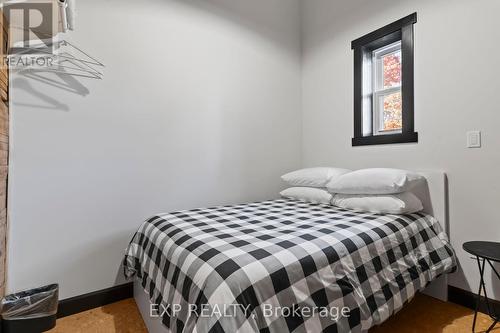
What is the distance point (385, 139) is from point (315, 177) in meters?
0.71

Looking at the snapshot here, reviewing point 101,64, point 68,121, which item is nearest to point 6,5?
point 101,64

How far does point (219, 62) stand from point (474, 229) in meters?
2.46

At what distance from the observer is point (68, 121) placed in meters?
1.75

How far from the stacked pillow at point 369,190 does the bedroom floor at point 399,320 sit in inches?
27.0

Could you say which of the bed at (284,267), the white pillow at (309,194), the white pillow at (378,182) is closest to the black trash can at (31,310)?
the bed at (284,267)

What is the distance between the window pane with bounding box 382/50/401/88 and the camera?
234 centimetres

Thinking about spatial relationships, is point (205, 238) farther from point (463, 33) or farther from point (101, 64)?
point (463, 33)

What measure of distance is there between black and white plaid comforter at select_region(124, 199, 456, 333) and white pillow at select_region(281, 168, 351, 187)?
0.48 m

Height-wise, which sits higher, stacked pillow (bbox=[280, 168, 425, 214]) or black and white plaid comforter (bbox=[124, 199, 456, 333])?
stacked pillow (bbox=[280, 168, 425, 214])

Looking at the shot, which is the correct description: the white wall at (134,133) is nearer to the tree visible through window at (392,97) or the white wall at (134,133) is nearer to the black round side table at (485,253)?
the tree visible through window at (392,97)


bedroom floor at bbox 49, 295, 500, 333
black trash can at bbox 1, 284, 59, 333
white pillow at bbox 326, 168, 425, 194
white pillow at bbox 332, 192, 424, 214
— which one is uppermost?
white pillow at bbox 326, 168, 425, 194

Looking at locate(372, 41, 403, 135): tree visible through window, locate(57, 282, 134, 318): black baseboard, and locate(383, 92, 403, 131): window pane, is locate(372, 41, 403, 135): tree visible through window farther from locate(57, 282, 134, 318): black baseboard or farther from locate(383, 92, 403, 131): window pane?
locate(57, 282, 134, 318): black baseboard

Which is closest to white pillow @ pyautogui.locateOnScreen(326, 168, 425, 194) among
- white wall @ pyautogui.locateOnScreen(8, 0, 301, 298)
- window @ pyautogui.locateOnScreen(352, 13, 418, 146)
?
window @ pyautogui.locateOnScreen(352, 13, 418, 146)

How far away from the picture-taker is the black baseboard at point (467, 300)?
167 centimetres
